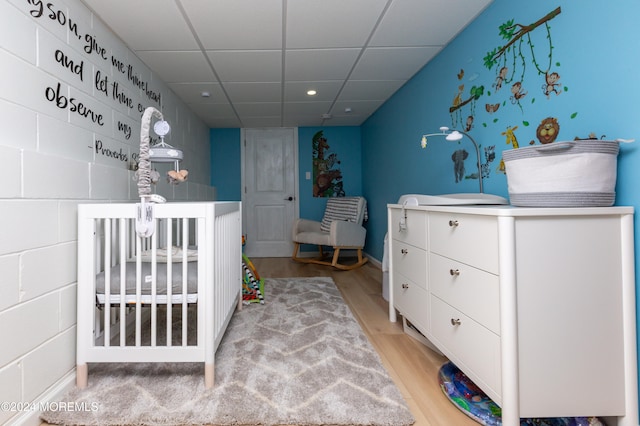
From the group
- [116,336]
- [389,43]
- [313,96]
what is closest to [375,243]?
[313,96]

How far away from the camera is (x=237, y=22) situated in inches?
70.7

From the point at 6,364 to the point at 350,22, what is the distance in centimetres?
211

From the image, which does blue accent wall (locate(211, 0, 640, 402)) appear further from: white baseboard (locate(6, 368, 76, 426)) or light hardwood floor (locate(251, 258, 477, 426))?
white baseboard (locate(6, 368, 76, 426))

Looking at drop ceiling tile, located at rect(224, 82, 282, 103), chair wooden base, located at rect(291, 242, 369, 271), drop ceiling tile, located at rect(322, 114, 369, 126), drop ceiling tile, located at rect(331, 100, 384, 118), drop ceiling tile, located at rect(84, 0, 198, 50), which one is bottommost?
chair wooden base, located at rect(291, 242, 369, 271)

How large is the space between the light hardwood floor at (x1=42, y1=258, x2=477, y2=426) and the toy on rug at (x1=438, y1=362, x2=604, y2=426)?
0.03 metres

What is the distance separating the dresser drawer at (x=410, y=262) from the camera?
1.54 m

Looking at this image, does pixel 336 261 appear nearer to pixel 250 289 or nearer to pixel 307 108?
pixel 250 289

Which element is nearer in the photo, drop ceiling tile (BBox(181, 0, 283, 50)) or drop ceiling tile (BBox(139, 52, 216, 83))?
drop ceiling tile (BBox(181, 0, 283, 50))

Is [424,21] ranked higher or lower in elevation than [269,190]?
higher

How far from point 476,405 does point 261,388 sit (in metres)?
0.79

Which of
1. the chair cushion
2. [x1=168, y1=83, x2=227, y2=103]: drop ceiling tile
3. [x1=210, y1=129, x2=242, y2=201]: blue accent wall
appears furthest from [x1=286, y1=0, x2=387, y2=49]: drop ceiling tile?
[x1=210, y1=129, x2=242, y2=201]: blue accent wall

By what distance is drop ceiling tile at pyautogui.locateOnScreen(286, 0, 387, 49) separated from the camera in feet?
5.46

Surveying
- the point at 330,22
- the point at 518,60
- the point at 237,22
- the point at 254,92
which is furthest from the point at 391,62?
the point at 254,92

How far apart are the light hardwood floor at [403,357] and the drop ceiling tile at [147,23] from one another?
79.9 inches
